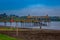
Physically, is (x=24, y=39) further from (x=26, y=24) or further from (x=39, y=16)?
(x=26, y=24)

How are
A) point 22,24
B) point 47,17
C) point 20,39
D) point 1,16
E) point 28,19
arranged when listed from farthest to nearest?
1. point 22,24
2. point 28,19
3. point 47,17
4. point 1,16
5. point 20,39

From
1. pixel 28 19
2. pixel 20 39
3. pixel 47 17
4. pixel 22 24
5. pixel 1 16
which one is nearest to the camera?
pixel 20 39

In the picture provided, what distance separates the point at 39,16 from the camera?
21.9 meters

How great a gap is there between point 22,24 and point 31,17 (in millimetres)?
3394

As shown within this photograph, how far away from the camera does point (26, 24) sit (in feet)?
89.7

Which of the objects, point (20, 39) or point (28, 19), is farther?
point (28, 19)

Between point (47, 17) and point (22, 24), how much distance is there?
202 inches

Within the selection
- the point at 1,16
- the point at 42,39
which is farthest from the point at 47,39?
the point at 1,16

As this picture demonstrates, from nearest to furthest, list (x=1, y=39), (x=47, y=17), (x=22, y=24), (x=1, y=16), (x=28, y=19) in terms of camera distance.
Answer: (x=1, y=39) < (x=1, y=16) < (x=47, y=17) < (x=28, y=19) < (x=22, y=24)

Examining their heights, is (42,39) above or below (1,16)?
below

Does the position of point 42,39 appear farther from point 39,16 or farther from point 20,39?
point 39,16

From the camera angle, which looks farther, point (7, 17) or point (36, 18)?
point (36, 18)

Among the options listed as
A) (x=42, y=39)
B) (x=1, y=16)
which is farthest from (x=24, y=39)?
(x=1, y=16)

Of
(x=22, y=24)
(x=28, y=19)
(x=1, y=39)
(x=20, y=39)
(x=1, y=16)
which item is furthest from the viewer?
(x=22, y=24)
